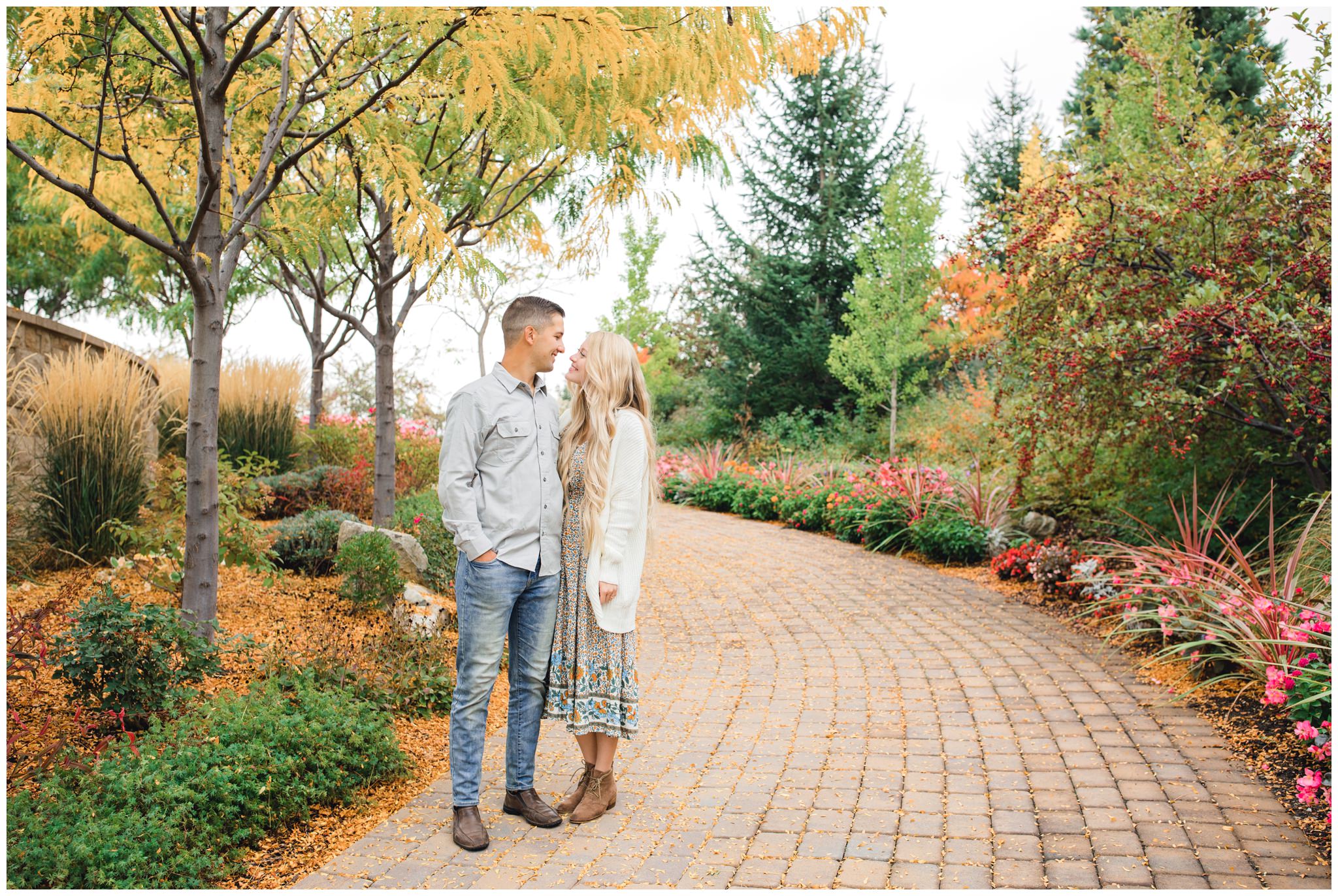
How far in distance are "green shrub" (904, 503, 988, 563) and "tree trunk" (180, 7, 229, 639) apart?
6823mm

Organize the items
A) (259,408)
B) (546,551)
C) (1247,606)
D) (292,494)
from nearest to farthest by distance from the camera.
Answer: (546,551), (1247,606), (292,494), (259,408)

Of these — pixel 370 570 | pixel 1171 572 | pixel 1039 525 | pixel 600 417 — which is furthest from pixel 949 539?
pixel 600 417

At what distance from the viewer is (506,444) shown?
11.2 feet

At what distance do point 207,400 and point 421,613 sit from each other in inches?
76.2

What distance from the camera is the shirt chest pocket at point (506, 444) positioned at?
133 inches

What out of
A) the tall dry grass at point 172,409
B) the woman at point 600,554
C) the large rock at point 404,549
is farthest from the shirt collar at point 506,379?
the tall dry grass at point 172,409

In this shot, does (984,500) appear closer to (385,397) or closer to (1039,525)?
(1039,525)

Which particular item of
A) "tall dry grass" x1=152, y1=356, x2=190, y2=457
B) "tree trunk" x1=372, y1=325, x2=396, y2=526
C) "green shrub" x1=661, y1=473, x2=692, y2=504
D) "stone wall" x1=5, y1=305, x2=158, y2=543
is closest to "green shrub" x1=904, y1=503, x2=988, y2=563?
"tree trunk" x1=372, y1=325, x2=396, y2=526

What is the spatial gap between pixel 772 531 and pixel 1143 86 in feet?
22.5

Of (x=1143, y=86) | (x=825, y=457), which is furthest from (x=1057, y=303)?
(x=825, y=457)

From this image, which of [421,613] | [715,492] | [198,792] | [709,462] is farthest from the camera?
[709,462]

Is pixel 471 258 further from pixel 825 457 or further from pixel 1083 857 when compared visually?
pixel 825 457

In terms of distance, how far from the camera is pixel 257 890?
2926 mm

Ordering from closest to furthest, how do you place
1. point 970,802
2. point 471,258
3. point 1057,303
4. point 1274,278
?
point 970,802 < point 1274,278 < point 471,258 < point 1057,303
